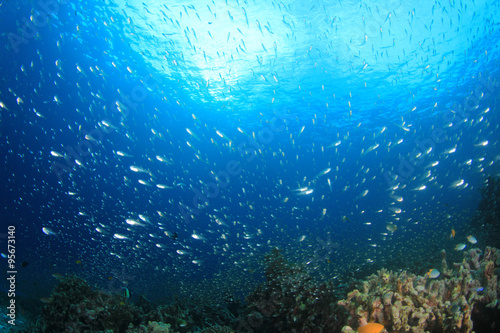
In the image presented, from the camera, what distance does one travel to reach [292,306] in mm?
5305

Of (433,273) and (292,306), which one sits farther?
(433,273)

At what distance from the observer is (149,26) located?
1421 cm

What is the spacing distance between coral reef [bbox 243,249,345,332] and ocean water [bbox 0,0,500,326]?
4946 millimetres

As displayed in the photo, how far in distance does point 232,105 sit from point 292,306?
19.3 metres

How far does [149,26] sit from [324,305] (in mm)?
17093

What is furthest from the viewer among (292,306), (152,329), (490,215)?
(490,215)

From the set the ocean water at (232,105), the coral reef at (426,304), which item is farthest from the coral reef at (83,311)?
the coral reef at (426,304)

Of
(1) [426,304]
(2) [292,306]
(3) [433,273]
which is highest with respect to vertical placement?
(3) [433,273]

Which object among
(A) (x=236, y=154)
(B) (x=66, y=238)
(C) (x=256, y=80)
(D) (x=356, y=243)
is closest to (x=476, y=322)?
(C) (x=256, y=80)

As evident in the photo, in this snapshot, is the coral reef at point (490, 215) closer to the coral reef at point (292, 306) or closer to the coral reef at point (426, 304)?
the coral reef at point (426, 304)

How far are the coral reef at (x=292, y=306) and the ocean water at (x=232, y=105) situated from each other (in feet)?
16.2

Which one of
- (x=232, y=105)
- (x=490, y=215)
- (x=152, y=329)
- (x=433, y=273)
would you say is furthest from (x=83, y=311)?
(x=490, y=215)

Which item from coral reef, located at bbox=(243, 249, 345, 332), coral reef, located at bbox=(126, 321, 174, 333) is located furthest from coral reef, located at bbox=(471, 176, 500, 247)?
coral reef, located at bbox=(126, 321, 174, 333)

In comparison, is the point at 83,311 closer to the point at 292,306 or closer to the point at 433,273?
the point at 292,306
